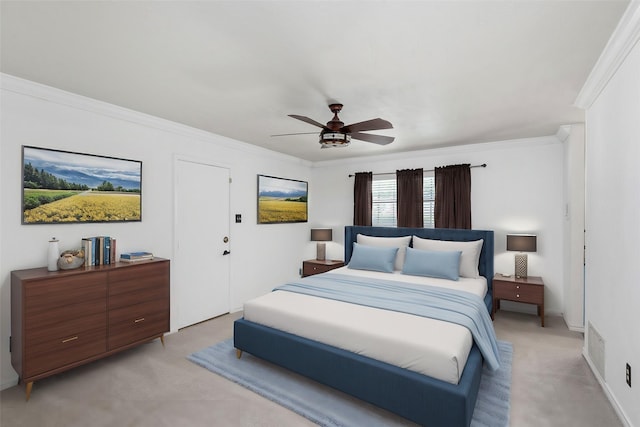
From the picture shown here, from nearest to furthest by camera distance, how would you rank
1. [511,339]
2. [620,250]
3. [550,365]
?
[620,250], [550,365], [511,339]

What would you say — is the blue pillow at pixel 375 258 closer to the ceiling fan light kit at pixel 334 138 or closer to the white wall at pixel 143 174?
the white wall at pixel 143 174

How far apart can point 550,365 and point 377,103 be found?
9.76 feet

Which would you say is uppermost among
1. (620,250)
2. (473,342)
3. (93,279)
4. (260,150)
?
(260,150)

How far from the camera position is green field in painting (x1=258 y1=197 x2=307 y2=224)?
504cm

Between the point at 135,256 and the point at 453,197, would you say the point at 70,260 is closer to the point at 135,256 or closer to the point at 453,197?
the point at 135,256

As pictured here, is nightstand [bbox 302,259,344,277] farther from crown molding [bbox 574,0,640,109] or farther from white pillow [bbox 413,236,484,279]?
crown molding [bbox 574,0,640,109]

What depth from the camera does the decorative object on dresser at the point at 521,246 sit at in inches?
160

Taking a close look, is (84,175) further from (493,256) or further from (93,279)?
(493,256)

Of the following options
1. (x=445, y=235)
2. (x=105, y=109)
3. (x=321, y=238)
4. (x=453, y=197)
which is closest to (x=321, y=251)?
(x=321, y=238)

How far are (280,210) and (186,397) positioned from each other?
3.36m

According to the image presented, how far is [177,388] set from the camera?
2533 mm

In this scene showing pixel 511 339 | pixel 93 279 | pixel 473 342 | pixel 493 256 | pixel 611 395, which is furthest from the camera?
pixel 493 256

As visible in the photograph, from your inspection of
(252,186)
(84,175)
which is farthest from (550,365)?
(84,175)

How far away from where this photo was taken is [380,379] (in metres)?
2.15
